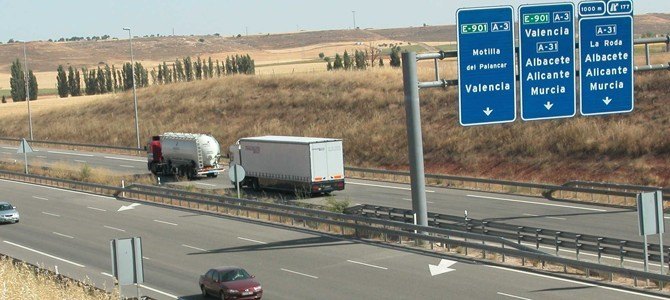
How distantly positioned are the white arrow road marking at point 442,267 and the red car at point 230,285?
5.18m

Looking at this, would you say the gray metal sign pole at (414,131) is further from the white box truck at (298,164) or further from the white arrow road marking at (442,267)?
the white box truck at (298,164)

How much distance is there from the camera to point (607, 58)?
2870 cm

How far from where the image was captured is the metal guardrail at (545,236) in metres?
27.0

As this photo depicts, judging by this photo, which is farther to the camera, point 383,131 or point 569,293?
point 383,131

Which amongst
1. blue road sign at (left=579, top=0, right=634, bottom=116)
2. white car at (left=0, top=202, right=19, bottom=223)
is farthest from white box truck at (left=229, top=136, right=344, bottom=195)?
blue road sign at (left=579, top=0, right=634, bottom=116)

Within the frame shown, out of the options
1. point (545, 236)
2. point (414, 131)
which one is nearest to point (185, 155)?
point (545, 236)

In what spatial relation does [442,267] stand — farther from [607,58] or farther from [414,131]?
[607,58]

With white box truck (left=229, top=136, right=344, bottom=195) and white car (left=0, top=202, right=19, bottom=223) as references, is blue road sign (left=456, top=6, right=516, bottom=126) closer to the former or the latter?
white box truck (left=229, top=136, right=344, bottom=195)

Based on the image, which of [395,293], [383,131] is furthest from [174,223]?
[383,131]

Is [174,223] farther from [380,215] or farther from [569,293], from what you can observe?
[569,293]

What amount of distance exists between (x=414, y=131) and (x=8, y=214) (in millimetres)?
20138

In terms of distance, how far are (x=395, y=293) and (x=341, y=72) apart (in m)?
65.1

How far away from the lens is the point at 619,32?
93.8 ft

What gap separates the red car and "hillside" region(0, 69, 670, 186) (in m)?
29.0
